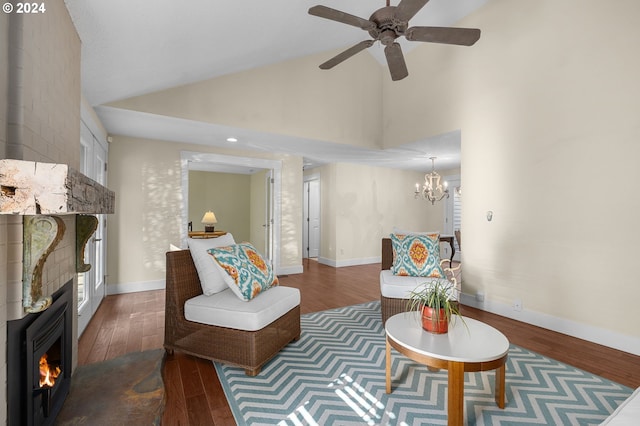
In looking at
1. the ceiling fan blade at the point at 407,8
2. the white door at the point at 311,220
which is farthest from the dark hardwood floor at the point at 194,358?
the white door at the point at 311,220

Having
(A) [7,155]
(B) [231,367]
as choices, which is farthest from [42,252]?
(B) [231,367]

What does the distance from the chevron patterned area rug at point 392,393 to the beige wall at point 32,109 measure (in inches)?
45.7

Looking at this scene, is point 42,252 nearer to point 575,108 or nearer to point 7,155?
point 7,155

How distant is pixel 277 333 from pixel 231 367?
0.39 metres

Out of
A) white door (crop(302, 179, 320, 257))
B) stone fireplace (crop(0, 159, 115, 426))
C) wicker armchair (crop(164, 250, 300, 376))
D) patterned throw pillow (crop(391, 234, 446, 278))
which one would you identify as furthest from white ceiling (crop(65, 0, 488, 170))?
white door (crop(302, 179, 320, 257))

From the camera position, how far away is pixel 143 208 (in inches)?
166

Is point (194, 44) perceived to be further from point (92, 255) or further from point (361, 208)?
point (361, 208)

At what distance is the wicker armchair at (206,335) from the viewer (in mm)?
2051

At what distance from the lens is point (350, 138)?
15.0 ft

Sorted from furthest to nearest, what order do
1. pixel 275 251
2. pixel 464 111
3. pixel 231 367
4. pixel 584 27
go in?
pixel 275 251
pixel 464 111
pixel 584 27
pixel 231 367

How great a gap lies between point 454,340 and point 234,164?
416 cm

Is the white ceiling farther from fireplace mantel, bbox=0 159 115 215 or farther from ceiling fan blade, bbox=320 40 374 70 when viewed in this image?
fireplace mantel, bbox=0 159 115 215

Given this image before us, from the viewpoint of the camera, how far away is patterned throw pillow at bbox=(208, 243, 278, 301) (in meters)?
2.20

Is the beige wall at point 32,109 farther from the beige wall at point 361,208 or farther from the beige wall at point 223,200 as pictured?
the beige wall at point 223,200
